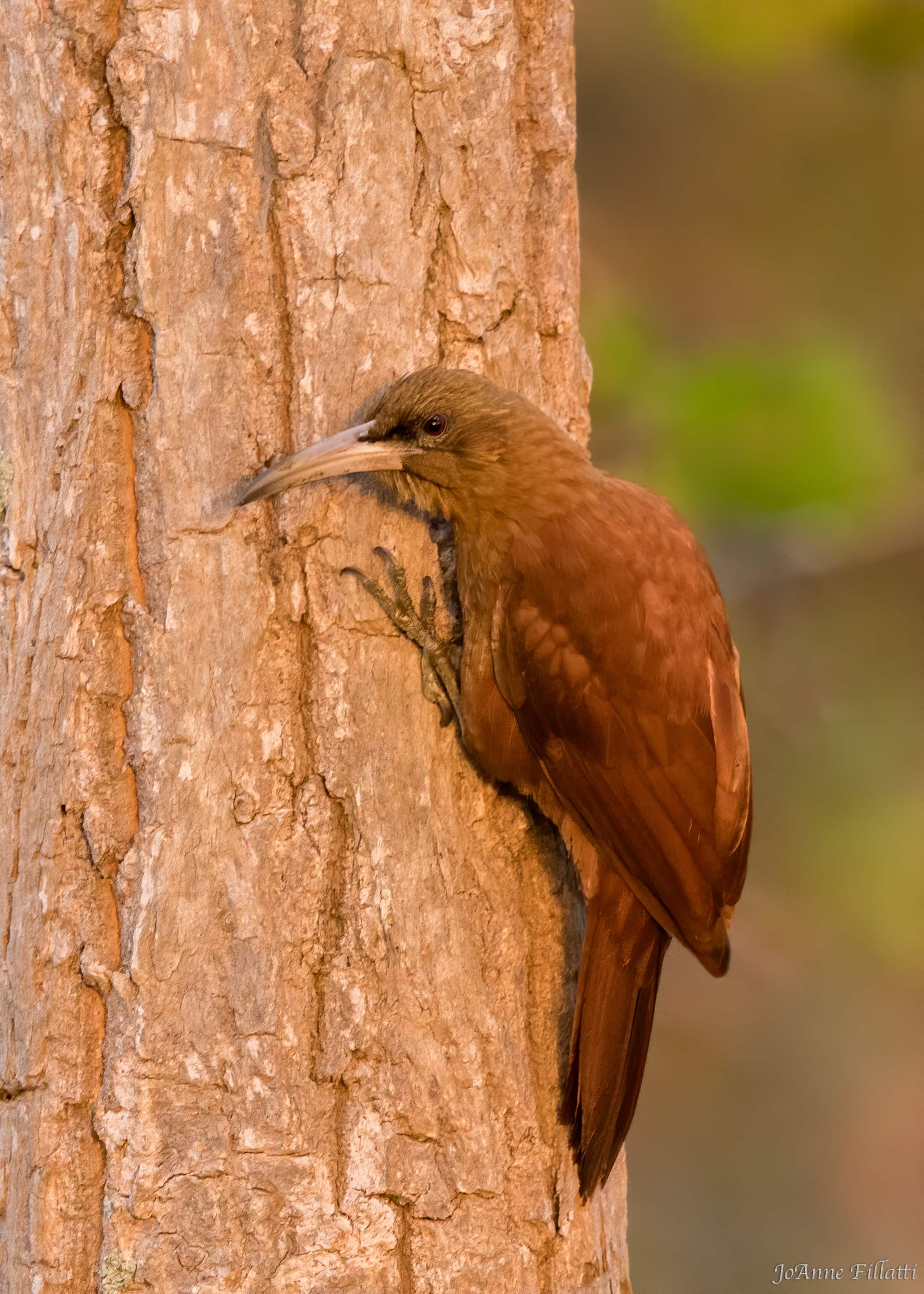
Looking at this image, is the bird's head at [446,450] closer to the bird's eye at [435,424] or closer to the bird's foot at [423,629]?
the bird's eye at [435,424]

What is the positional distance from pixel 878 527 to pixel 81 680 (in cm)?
250

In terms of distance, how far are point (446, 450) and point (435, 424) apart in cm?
11

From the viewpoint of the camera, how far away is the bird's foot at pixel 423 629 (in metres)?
2.15

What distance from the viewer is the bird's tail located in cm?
211

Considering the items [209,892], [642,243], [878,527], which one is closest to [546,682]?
[209,892]

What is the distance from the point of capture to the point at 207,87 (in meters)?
2.08

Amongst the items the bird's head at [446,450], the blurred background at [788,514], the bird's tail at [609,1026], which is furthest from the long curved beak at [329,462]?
the blurred background at [788,514]

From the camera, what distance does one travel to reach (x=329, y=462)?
2.05 m
